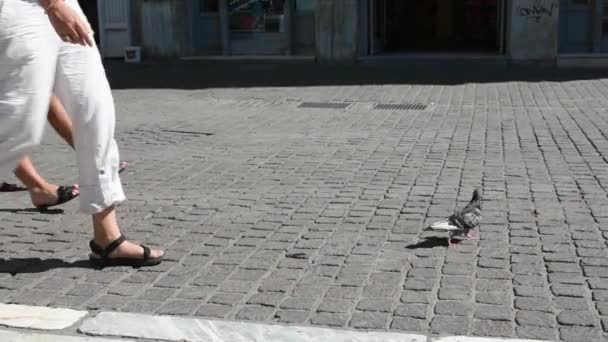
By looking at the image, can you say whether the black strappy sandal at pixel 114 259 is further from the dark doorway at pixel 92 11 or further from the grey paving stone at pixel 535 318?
the dark doorway at pixel 92 11

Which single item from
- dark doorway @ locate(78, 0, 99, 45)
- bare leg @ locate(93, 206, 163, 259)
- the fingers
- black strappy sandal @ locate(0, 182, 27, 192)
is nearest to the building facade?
dark doorway @ locate(78, 0, 99, 45)

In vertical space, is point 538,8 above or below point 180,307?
above

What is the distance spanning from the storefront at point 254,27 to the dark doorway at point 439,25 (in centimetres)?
227

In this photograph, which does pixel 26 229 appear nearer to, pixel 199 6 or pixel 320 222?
pixel 320 222

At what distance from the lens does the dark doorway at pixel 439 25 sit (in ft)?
69.5

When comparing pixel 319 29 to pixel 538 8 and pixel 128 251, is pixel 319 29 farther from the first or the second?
pixel 128 251

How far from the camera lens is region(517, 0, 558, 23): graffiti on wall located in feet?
57.2

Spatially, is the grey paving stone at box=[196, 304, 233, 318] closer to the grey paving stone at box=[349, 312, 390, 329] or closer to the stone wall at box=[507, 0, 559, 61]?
the grey paving stone at box=[349, 312, 390, 329]

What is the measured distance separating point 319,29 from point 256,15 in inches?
72.9

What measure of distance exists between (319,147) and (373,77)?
25.0 feet

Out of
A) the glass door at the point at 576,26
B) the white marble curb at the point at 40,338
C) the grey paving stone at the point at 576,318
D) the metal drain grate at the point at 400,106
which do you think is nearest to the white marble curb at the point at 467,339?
the grey paving stone at the point at 576,318

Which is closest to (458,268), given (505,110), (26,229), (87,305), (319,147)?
(87,305)

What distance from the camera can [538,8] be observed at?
1747cm

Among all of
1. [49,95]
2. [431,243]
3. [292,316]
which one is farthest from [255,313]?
[431,243]
